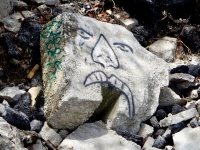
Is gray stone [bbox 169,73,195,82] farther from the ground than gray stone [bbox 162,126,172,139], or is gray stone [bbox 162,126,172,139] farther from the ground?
gray stone [bbox 169,73,195,82]

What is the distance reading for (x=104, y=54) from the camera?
4.03 meters

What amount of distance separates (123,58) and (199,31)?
47.1 inches

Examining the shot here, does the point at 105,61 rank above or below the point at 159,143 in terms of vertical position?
above

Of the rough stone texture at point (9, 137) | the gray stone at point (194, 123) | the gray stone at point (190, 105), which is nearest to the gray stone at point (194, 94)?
the gray stone at point (190, 105)

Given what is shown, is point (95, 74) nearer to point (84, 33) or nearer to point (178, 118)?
point (84, 33)

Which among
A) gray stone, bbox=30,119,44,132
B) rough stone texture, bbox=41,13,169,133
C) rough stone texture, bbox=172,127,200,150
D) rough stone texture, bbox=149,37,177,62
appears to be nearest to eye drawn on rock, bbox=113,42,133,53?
rough stone texture, bbox=41,13,169,133

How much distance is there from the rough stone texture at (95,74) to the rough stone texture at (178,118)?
4.9 inches

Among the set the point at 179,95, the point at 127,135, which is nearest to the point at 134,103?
the point at 127,135

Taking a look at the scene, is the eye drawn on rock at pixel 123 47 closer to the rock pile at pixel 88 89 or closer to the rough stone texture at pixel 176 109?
the rock pile at pixel 88 89

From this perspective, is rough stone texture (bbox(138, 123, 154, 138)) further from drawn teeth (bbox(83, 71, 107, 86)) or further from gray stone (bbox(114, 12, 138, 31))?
gray stone (bbox(114, 12, 138, 31))

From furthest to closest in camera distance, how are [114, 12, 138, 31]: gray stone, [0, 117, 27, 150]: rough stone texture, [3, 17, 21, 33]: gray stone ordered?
[114, 12, 138, 31]: gray stone, [3, 17, 21, 33]: gray stone, [0, 117, 27, 150]: rough stone texture

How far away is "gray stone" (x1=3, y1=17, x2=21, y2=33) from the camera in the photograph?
14.7ft

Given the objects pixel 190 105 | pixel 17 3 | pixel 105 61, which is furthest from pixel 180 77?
pixel 17 3

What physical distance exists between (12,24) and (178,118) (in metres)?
1.65
